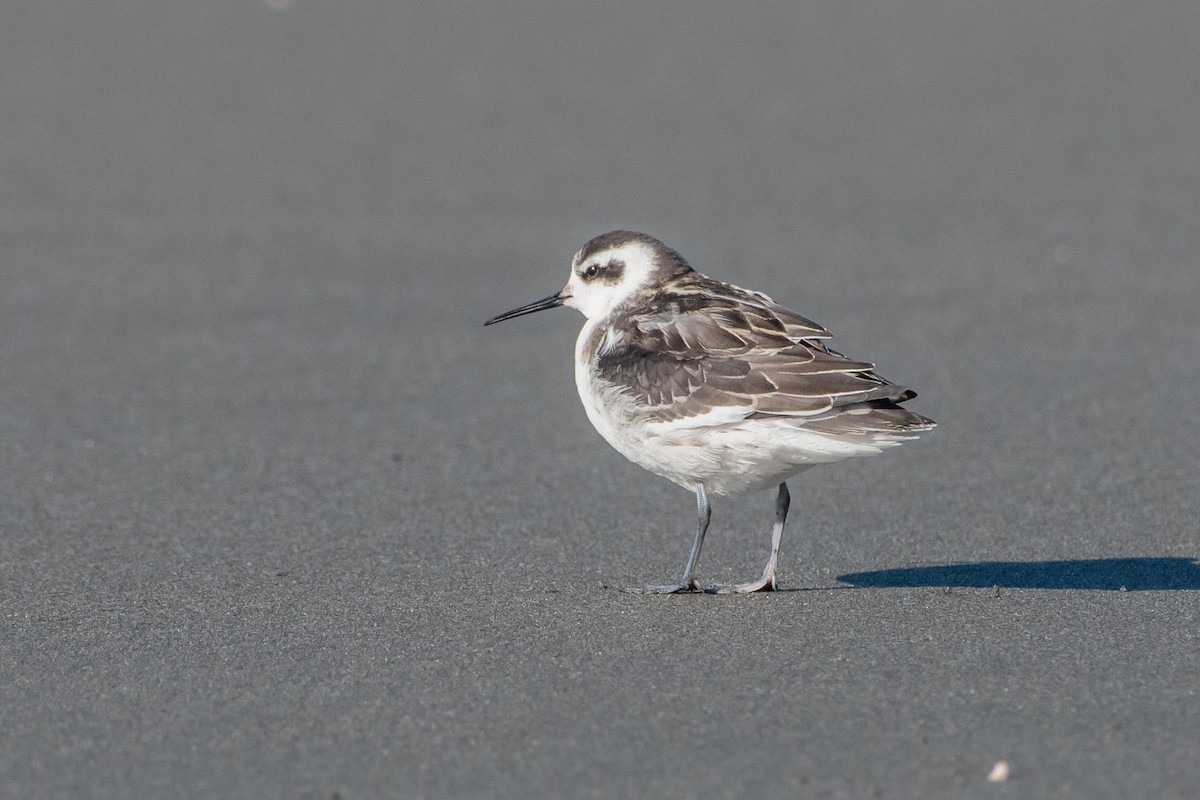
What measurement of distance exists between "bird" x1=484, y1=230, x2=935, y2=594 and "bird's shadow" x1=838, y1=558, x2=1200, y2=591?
1.46ft

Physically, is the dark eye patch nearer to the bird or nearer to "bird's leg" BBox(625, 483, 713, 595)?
the bird

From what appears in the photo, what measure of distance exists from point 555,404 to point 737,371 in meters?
2.89

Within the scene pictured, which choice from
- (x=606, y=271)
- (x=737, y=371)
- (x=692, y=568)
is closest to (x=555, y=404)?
(x=606, y=271)

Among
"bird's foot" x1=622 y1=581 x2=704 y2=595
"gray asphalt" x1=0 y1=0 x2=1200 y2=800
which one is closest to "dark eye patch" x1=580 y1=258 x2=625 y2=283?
"gray asphalt" x1=0 y1=0 x2=1200 y2=800

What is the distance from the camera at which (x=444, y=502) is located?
6.65m

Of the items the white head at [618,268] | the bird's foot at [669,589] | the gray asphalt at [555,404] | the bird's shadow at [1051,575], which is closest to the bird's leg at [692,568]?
the bird's foot at [669,589]

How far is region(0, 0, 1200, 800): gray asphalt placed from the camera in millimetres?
4273

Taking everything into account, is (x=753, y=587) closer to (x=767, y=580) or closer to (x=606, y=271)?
(x=767, y=580)

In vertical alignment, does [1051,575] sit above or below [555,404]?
below

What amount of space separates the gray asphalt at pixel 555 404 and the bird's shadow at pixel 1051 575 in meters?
0.02

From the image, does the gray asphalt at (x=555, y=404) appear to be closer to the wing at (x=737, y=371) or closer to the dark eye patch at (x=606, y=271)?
the wing at (x=737, y=371)

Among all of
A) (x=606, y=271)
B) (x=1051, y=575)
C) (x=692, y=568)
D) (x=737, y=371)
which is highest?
(x=606, y=271)

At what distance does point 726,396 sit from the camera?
529cm

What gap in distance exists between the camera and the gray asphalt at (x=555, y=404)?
4.27 meters
